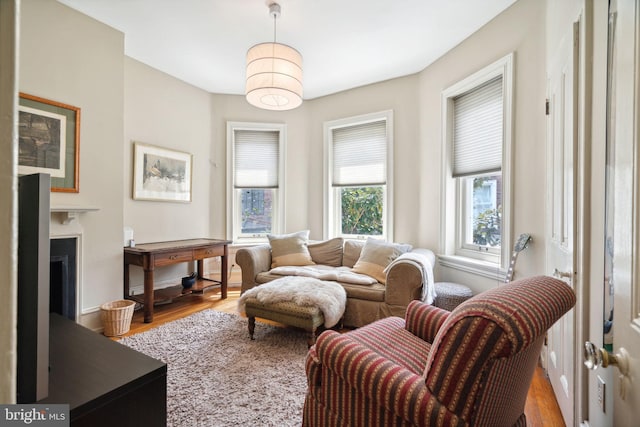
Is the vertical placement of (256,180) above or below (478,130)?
below

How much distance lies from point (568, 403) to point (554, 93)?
171cm

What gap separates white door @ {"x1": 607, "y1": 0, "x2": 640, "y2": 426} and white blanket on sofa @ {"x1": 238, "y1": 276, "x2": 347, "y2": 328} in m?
1.82

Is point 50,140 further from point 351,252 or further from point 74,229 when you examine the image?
point 351,252

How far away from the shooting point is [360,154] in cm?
421

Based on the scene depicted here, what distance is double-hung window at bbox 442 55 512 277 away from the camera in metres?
2.67

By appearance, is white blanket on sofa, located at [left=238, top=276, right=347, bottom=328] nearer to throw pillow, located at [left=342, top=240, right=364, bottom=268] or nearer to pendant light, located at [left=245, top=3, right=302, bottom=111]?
throw pillow, located at [left=342, top=240, right=364, bottom=268]

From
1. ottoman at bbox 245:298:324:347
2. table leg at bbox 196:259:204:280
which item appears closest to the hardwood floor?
table leg at bbox 196:259:204:280

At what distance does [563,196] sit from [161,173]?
389cm

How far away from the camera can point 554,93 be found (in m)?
1.83

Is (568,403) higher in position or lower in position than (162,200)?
lower

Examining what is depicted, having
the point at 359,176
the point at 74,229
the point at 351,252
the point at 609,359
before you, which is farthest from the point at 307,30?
the point at 609,359

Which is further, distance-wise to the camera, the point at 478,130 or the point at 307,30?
the point at 478,130

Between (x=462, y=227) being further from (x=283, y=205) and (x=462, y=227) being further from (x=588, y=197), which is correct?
(x=283, y=205)

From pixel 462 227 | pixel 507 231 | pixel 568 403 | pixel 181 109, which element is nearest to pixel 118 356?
pixel 568 403
